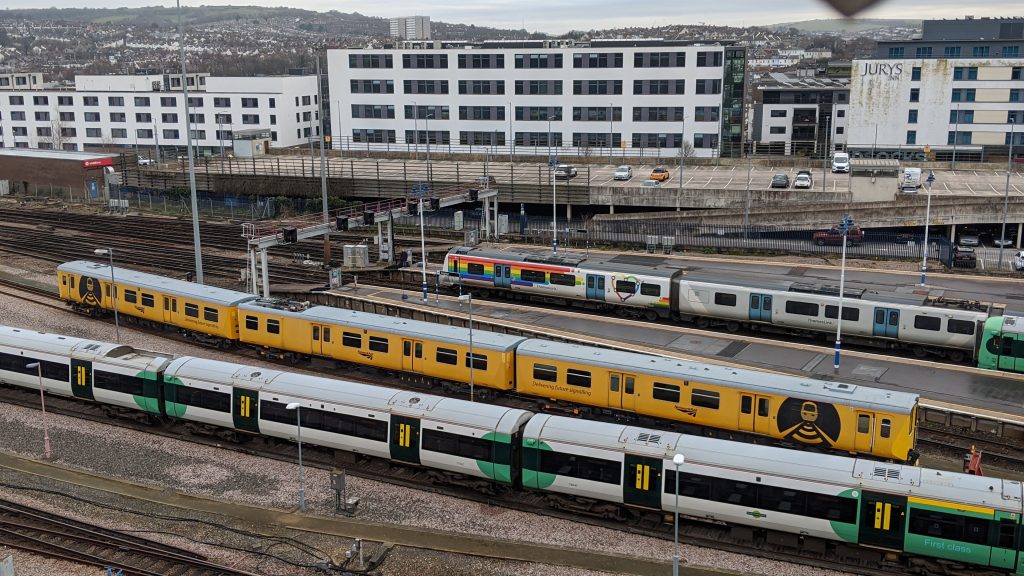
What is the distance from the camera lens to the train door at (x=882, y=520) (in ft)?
62.7

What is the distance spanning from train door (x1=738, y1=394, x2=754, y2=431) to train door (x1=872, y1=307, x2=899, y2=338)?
35.5 feet

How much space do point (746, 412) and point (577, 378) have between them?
17.0ft

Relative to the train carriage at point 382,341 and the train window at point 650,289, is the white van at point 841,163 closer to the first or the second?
the train window at point 650,289

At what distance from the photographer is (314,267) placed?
48.6m

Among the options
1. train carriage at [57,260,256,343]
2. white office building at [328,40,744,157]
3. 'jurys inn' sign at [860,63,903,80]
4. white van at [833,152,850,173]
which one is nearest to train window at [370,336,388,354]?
train carriage at [57,260,256,343]

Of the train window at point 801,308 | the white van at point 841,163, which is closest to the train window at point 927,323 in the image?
the train window at point 801,308

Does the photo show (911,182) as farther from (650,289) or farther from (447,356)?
(447,356)

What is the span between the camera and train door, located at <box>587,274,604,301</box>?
38875 mm

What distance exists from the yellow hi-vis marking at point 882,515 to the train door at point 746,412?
6128mm

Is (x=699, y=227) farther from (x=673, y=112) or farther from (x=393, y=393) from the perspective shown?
(x=393, y=393)

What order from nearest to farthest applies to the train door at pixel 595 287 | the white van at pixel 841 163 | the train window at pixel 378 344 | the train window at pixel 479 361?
the train window at pixel 479 361, the train window at pixel 378 344, the train door at pixel 595 287, the white van at pixel 841 163

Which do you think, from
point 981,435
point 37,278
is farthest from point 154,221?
point 981,435

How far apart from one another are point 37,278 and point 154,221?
52.6ft

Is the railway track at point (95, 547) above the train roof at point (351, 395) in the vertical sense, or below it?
below
